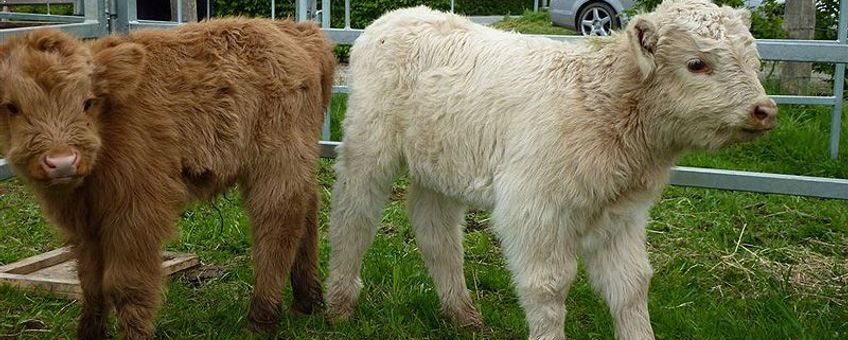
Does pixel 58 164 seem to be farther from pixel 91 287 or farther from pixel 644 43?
pixel 644 43

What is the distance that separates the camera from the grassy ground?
543cm

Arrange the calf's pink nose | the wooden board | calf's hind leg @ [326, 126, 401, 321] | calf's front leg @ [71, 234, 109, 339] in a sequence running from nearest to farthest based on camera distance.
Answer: the calf's pink nose
calf's front leg @ [71, 234, 109, 339]
calf's hind leg @ [326, 126, 401, 321]
the wooden board

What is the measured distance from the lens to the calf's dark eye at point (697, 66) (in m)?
4.18

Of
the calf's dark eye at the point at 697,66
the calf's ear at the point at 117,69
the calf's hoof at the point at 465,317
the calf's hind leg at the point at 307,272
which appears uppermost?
the calf's dark eye at the point at 697,66

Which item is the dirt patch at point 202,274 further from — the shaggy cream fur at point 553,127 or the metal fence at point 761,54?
the shaggy cream fur at point 553,127

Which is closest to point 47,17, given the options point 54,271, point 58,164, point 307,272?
point 54,271

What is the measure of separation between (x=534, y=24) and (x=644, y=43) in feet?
48.6

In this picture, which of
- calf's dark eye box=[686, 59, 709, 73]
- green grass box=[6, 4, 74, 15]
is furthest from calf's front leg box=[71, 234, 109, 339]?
green grass box=[6, 4, 74, 15]

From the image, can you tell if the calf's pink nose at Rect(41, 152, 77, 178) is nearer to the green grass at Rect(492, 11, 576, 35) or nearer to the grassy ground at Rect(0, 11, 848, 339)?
the grassy ground at Rect(0, 11, 848, 339)

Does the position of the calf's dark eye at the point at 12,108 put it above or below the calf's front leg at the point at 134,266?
above

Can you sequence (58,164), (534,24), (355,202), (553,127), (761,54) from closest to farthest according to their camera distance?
(58,164)
(553,127)
(355,202)
(761,54)
(534,24)

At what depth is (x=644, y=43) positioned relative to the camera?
4.33 m

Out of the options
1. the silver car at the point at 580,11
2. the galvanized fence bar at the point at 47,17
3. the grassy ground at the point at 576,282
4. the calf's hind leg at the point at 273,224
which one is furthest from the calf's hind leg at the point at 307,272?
the silver car at the point at 580,11

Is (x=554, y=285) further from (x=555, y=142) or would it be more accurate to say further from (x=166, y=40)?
(x=166, y=40)
